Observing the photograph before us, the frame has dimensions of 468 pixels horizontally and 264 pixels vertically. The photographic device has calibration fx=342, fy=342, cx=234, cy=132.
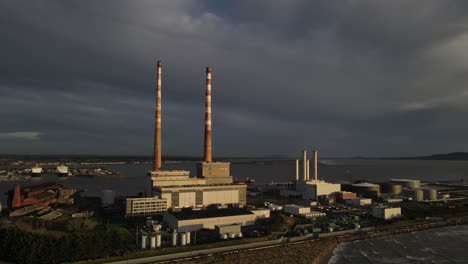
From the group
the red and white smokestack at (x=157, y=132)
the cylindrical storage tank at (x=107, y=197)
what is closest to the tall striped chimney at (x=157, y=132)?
the red and white smokestack at (x=157, y=132)

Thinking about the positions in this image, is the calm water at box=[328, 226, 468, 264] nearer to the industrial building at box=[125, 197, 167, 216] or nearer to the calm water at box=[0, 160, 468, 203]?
the industrial building at box=[125, 197, 167, 216]

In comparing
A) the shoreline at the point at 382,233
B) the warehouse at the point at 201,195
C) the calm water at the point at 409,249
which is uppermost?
the warehouse at the point at 201,195

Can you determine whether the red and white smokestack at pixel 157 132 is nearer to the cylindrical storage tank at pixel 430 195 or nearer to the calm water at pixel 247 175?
the calm water at pixel 247 175

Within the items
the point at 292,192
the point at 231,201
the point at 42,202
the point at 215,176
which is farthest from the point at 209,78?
the point at 42,202

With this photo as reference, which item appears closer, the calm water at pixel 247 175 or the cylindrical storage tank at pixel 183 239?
the cylindrical storage tank at pixel 183 239

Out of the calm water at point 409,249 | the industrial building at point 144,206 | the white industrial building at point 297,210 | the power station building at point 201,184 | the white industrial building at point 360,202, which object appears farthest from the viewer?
the white industrial building at point 360,202

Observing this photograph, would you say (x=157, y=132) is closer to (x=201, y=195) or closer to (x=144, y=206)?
(x=201, y=195)

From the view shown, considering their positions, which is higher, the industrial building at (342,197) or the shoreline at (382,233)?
the industrial building at (342,197)
